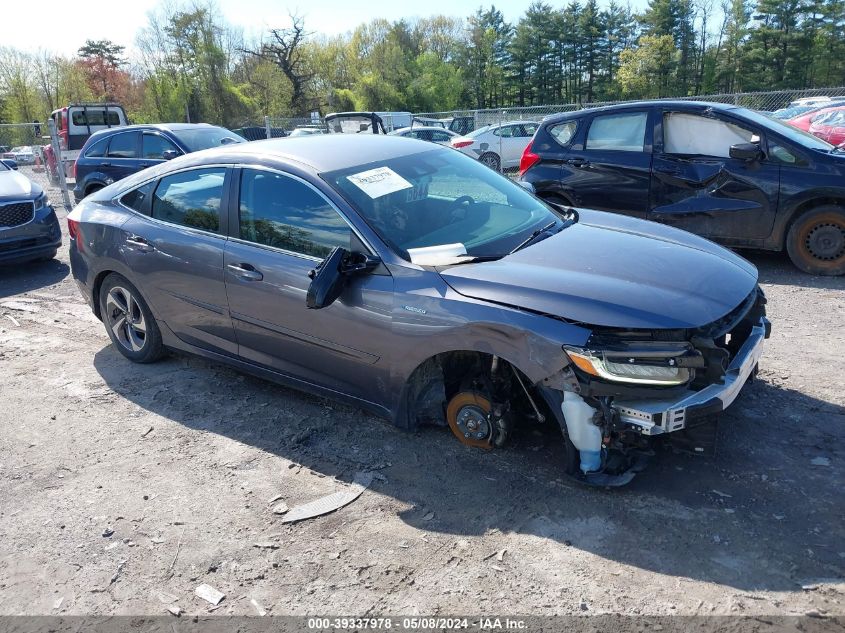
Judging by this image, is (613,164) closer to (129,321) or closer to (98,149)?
(129,321)

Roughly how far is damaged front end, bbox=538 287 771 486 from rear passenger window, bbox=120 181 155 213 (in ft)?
11.1

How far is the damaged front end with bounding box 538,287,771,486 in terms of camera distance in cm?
292

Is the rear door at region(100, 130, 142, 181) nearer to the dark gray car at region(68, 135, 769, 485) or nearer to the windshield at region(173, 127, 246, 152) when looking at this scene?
the windshield at region(173, 127, 246, 152)

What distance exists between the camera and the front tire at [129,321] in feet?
16.4

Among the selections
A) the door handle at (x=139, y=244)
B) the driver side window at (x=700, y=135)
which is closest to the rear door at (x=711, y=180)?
the driver side window at (x=700, y=135)

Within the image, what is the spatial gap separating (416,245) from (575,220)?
1322mm

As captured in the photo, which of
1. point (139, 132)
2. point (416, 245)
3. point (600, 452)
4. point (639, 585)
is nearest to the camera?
point (639, 585)

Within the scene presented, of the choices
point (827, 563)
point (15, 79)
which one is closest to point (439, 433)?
point (827, 563)

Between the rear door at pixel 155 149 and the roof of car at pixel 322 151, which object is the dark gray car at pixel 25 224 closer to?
the rear door at pixel 155 149

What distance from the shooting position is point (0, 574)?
9.70 feet

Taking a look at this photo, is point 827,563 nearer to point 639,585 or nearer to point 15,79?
point 639,585

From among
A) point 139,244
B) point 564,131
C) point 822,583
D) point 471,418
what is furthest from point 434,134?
point 822,583

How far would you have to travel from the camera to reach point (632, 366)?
2.93 metres

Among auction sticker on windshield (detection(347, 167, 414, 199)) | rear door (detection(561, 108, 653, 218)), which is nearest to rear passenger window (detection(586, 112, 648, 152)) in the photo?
rear door (detection(561, 108, 653, 218))
